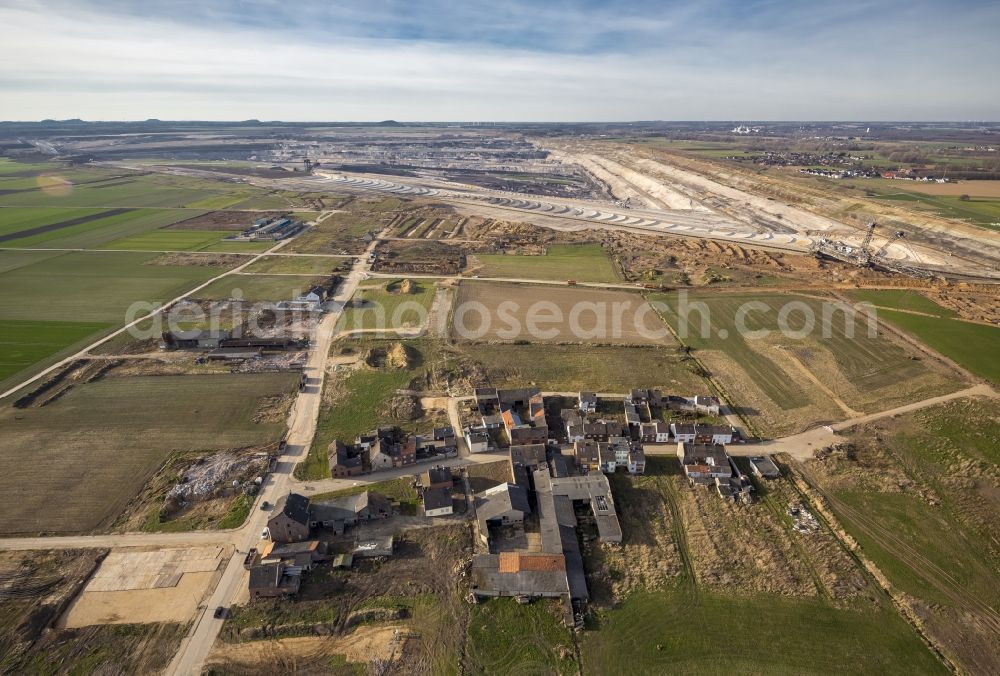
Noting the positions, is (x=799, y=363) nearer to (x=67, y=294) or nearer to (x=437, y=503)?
(x=437, y=503)

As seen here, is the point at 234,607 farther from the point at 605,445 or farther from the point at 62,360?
the point at 62,360

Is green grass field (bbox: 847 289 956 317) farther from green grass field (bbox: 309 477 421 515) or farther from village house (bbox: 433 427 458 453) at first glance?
green grass field (bbox: 309 477 421 515)

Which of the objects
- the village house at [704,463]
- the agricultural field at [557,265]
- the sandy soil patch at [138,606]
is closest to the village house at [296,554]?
the sandy soil patch at [138,606]

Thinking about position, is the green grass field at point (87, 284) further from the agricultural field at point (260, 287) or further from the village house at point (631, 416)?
the village house at point (631, 416)

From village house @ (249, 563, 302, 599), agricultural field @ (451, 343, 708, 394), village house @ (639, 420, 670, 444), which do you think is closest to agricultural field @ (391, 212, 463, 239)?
agricultural field @ (451, 343, 708, 394)

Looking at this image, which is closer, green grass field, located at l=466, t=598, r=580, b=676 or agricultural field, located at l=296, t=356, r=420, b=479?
green grass field, located at l=466, t=598, r=580, b=676

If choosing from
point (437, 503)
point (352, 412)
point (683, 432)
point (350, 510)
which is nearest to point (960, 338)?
point (683, 432)
